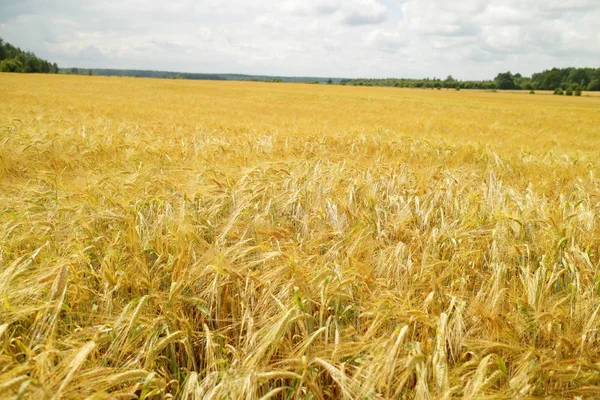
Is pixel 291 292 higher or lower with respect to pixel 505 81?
lower

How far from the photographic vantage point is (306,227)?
2.54 m

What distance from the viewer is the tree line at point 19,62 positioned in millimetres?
68500

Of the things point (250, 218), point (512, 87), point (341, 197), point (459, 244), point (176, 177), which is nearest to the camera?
point (459, 244)

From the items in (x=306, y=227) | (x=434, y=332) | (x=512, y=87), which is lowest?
(x=434, y=332)

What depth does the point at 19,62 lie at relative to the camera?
236 feet

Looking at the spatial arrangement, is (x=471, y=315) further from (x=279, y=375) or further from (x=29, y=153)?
(x=29, y=153)

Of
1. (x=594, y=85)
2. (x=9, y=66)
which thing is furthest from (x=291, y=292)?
(x=594, y=85)

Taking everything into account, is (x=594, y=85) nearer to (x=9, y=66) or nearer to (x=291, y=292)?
(x=291, y=292)

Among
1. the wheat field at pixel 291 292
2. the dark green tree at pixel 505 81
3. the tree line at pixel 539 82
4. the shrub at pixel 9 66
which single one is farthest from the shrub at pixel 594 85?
the shrub at pixel 9 66

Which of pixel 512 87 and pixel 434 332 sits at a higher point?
pixel 512 87

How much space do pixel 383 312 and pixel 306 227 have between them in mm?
1011

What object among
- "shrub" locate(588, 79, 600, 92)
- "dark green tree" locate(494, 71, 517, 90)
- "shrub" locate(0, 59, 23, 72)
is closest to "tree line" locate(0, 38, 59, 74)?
"shrub" locate(0, 59, 23, 72)

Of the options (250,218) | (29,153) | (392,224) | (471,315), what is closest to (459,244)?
(392,224)

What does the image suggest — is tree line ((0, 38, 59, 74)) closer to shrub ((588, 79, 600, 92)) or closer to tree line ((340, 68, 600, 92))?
tree line ((340, 68, 600, 92))
